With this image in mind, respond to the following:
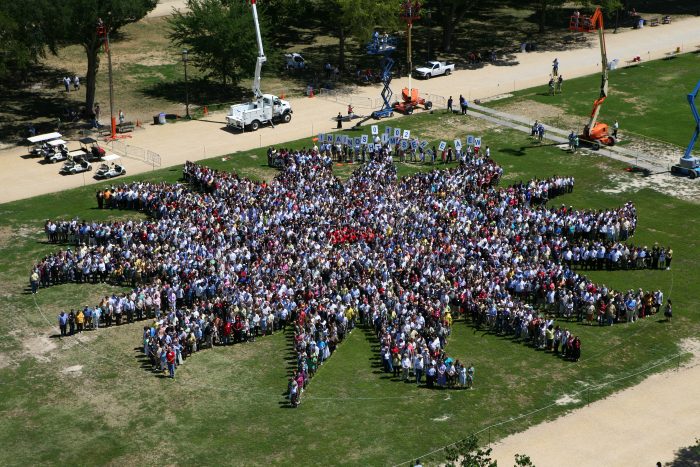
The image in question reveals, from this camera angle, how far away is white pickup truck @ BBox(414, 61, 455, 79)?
300 feet

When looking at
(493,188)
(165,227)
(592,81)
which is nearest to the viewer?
(165,227)

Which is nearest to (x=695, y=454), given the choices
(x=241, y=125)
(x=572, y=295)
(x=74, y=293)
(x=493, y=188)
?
(x=572, y=295)

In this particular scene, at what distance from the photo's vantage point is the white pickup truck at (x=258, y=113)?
78.6m

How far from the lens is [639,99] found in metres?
85.4

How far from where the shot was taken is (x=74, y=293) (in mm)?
51875

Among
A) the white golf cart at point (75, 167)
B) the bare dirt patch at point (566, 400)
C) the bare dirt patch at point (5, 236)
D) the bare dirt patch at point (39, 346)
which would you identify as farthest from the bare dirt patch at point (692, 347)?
the white golf cart at point (75, 167)

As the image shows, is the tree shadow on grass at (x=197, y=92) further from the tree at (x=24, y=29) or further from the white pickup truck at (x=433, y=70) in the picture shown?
the white pickup truck at (x=433, y=70)

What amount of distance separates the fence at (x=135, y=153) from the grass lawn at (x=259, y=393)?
2022 cm

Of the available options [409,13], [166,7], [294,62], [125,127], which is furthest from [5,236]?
[166,7]

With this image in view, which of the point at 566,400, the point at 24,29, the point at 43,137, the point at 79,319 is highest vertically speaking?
the point at 24,29

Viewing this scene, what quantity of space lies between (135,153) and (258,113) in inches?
428

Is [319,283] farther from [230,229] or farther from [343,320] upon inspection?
[230,229]

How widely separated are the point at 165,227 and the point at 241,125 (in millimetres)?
24766

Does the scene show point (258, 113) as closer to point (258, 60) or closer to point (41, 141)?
point (258, 60)
